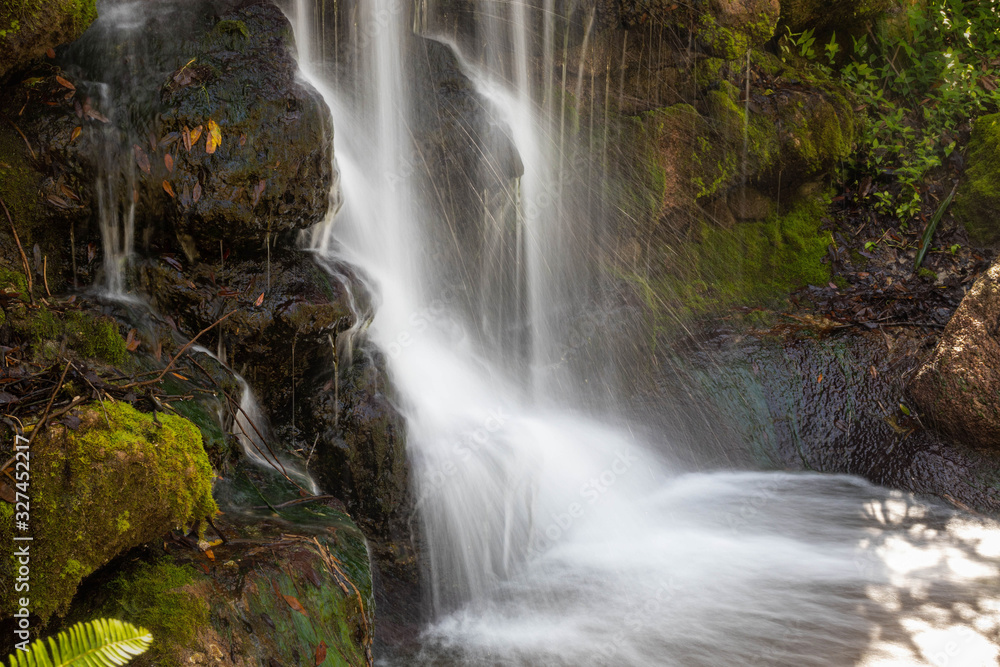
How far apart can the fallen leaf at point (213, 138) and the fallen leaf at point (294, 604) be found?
252 cm

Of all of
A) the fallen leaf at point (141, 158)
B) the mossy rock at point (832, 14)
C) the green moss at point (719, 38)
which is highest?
the mossy rock at point (832, 14)

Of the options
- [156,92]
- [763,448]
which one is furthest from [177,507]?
[763,448]

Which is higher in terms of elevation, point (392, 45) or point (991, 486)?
point (392, 45)

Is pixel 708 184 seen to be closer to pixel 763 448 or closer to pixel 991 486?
pixel 763 448

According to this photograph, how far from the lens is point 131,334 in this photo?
Answer: 143 inches

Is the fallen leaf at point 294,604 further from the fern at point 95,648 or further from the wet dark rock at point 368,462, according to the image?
the wet dark rock at point 368,462

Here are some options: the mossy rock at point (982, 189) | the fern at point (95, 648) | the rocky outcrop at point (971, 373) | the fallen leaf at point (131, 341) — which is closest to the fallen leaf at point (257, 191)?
the fallen leaf at point (131, 341)

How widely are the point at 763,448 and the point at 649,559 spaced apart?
6.22 feet

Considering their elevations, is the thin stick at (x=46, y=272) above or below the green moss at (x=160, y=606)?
above

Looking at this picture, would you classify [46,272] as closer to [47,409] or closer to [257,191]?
[257,191]

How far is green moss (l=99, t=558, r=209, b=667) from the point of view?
2414 millimetres

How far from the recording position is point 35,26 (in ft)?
12.1

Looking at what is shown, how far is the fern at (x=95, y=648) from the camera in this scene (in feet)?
6.03

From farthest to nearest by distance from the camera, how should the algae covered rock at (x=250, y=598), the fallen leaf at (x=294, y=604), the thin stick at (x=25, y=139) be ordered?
the thin stick at (x=25, y=139) < the fallen leaf at (x=294, y=604) < the algae covered rock at (x=250, y=598)
